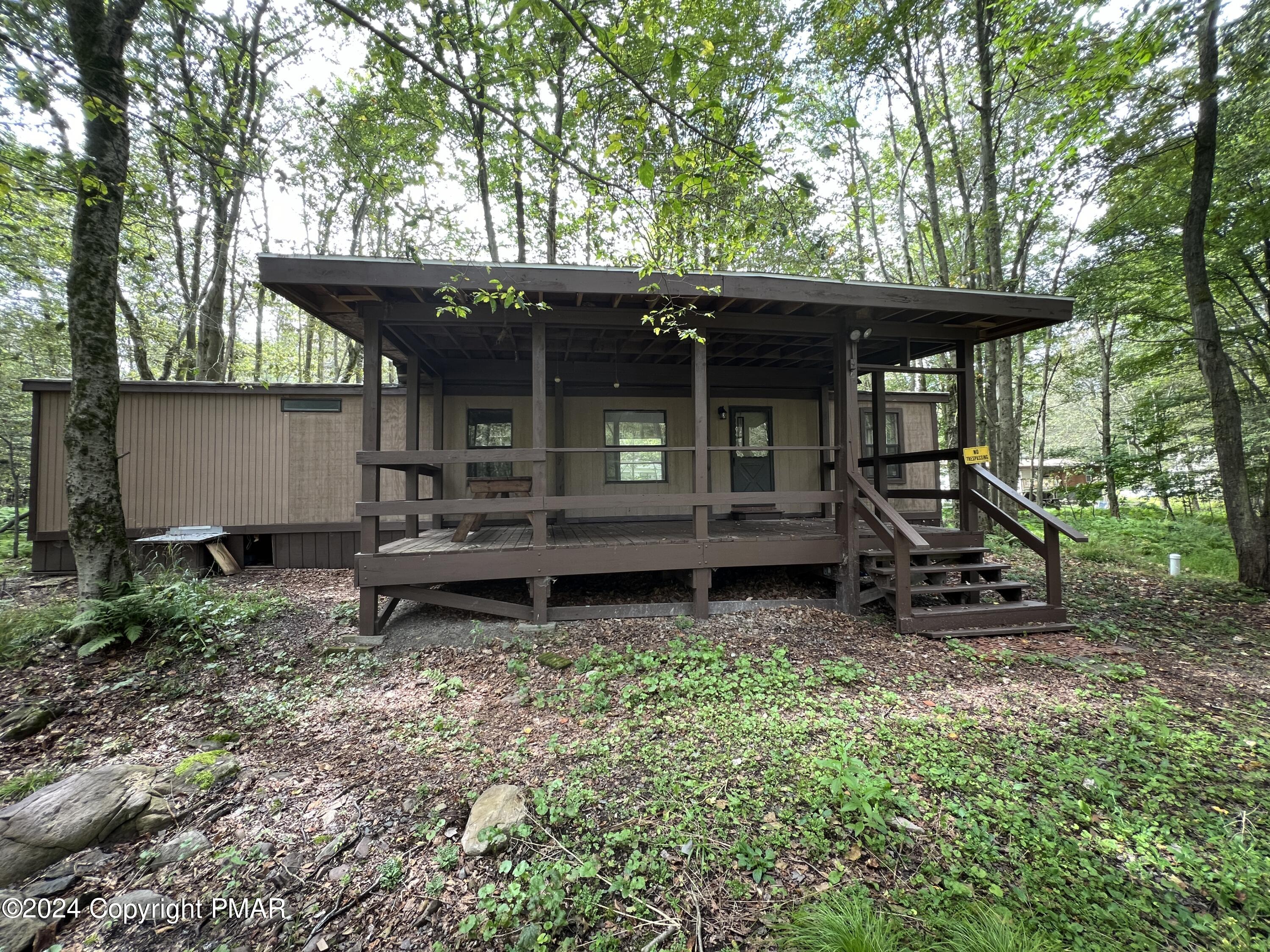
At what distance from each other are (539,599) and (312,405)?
5.67 m

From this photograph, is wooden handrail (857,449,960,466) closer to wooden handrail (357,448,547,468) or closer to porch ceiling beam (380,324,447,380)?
wooden handrail (357,448,547,468)

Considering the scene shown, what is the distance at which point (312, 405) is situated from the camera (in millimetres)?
7809

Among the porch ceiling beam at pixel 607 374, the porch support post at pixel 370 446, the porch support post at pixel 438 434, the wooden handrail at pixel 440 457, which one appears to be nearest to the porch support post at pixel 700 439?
the wooden handrail at pixel 440 457

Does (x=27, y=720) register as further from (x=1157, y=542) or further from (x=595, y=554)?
(x=1157, y=542)

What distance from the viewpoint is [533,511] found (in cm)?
475

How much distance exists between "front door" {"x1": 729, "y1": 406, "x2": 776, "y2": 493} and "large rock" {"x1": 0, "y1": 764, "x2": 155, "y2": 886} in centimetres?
767

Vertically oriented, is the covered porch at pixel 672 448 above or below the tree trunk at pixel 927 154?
below

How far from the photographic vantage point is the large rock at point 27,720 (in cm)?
288

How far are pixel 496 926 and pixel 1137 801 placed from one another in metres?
2.94

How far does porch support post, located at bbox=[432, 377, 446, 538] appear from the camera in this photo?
288 inches

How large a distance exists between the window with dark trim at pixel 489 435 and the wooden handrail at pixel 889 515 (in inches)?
206

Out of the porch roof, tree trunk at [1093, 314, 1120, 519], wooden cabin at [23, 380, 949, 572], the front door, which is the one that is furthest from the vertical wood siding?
tree trunk at [1093, 314, 1120, 519]

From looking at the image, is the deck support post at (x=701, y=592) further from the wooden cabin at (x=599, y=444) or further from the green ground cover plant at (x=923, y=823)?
the green ground cover plant at (x=923, y=823)

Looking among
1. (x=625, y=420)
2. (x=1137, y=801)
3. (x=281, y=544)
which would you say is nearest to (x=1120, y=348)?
(x=625, y=420)
